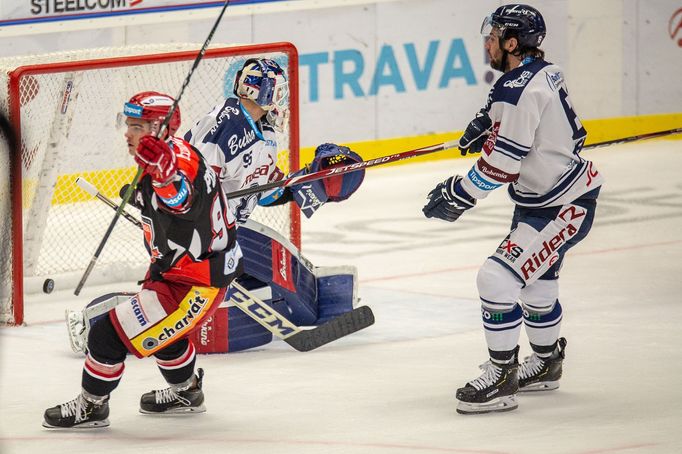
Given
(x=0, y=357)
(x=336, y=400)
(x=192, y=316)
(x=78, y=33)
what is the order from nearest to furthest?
(x=192, y=316), (x=336, y=400), (x=0, y=357), (x=78, y=33)

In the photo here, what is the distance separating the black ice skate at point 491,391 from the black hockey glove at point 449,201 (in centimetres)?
49

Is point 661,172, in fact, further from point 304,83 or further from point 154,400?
point 154,400

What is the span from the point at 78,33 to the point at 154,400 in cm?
442

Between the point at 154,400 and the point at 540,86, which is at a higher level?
the point at 540,86

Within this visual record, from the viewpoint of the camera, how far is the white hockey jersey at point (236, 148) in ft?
17.6

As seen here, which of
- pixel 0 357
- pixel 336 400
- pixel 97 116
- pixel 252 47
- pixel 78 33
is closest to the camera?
pixel 336 400

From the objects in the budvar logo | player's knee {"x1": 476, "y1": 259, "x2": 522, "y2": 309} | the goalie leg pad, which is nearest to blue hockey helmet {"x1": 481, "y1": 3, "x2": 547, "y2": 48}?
player's knee {"x1": 476, "y1": 259, "x2": 522, "y2": 309}

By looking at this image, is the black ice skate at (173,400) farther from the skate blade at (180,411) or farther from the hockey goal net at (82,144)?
the hockey goal net at (82,144)

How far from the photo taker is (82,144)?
26.0 feet

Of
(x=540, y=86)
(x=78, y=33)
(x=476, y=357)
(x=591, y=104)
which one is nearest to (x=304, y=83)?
(x=78, y=33)

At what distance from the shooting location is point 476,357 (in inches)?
216

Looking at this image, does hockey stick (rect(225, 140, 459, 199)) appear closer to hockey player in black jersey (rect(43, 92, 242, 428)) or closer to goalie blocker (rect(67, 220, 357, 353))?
goalie blocker (rect(67, 220, 357, 353))

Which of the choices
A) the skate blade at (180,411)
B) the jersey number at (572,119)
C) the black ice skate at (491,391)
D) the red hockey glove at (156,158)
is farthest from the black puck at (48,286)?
the jersey number at (572,119)

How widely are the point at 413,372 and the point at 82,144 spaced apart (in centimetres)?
329
